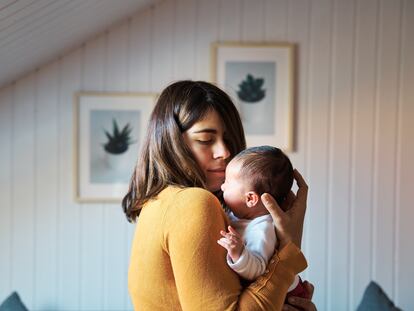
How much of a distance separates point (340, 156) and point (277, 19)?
86 centimetres

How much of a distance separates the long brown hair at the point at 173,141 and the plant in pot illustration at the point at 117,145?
1280mm

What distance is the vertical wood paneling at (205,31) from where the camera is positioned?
2305 millimetres

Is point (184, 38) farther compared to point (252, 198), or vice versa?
point (184, 38)

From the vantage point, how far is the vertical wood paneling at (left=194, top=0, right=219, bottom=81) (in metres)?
2.30

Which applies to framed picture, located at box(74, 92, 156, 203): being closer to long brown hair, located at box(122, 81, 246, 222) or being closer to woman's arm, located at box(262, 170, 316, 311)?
long brown hair, located at box(122, 81, 246, 222)

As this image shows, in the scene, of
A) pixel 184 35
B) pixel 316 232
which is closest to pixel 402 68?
pixel 316 232

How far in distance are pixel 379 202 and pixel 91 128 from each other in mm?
1712

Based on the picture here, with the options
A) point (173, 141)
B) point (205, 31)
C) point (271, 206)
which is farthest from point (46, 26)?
point (271, 206)

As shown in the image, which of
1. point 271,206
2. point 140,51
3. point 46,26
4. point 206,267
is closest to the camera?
point 206,267

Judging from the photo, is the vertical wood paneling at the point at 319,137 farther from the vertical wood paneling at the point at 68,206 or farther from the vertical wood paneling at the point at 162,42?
the vertical wood paneling at the point at 68,206

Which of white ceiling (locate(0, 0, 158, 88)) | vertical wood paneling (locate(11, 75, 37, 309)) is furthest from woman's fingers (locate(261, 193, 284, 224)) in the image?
vertical wood paneling (locate(11, 75, 37, 309))

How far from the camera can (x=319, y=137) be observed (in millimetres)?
2328

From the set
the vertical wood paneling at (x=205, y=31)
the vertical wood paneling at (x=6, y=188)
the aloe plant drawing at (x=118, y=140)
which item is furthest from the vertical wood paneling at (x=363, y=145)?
the vertical wood paneling at (x=6, y=188)

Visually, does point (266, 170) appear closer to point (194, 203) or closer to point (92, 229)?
point (194, 203)
